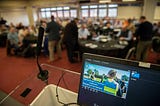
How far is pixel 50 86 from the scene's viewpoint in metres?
1.17

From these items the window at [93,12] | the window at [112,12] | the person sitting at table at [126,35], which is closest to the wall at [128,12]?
the window at [112,12]

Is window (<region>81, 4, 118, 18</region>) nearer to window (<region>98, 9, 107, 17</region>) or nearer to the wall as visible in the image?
window (<region>98, 9, 107, 17</region>)

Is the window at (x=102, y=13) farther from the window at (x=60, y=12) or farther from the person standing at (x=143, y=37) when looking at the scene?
the person standing at (x=143, y=37)

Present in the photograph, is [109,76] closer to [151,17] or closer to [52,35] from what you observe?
[52,35]

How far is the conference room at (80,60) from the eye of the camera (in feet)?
2.47

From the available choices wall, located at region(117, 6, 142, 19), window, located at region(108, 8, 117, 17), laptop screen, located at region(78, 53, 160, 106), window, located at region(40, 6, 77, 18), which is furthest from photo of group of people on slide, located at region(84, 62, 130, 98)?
window, located at region(40, 6, 77, 18)

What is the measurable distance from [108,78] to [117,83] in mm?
59

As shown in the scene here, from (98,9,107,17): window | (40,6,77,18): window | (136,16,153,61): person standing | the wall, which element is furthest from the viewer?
(40,6,77,18): window

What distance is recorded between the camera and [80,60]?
186 inches

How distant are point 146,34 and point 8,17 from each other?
10482 mm

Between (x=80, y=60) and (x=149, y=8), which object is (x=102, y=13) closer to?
(x=149, y=8)

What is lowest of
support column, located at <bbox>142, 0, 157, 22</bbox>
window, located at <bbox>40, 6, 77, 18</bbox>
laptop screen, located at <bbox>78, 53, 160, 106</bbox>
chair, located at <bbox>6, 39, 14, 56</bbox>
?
chair, located at <bbox>6, 39, 14, 56</bbox>

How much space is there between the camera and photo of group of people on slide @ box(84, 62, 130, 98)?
75 cm

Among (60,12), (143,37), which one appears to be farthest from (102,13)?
(143,37)
